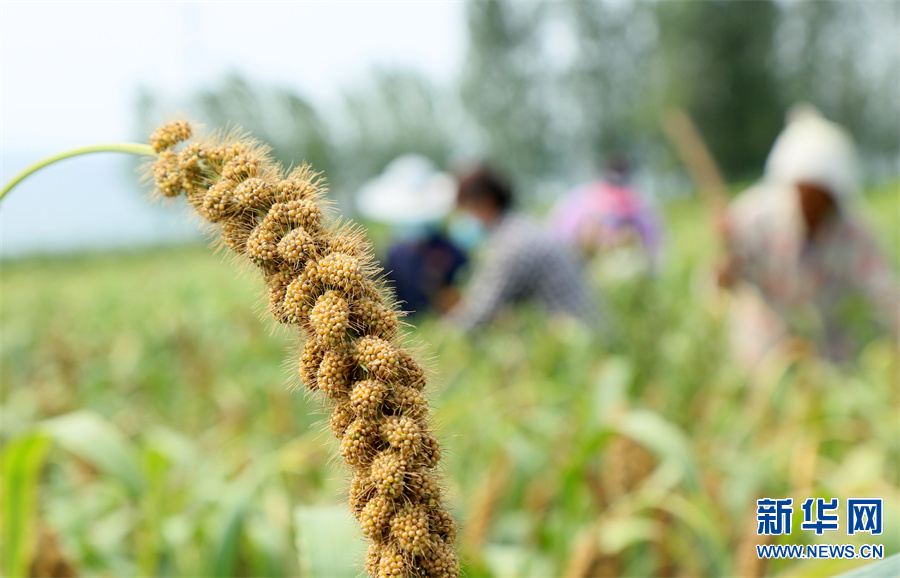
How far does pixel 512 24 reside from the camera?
52031 millimetres

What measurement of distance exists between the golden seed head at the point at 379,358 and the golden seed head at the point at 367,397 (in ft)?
0.04

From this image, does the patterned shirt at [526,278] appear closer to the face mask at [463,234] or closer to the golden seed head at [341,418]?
the face mask at [463,234]

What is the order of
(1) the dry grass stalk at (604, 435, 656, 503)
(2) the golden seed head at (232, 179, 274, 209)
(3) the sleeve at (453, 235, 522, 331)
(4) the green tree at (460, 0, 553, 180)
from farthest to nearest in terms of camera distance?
(4) the green tree at (460, 0, 553, 180) < (3) the sleeve at (453, 235, 522, 331) < (1) the dry grass stalk at (604, 435, 656, 503) < (2) the golden seed head at (232, 179, 274, 209)

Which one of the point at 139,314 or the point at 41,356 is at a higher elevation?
the point at 139,314

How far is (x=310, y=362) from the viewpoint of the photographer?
2.42 feet

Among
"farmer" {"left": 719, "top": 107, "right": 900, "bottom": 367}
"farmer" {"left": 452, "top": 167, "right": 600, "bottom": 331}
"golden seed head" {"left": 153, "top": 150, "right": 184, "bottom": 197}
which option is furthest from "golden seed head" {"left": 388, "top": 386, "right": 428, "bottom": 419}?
"farmer" {"left": 452, "top": 167, "right": 600, "bottom": 331}

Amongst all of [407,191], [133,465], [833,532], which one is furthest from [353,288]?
[407,191]

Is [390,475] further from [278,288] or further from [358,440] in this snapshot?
[278,288]

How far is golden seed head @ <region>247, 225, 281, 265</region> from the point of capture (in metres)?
0.73

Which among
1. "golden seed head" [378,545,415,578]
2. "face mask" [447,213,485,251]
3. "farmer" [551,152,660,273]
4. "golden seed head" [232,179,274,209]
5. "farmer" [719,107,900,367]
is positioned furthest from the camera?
"farmer" [551,152,660,273]

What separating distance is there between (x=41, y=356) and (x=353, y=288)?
509cm

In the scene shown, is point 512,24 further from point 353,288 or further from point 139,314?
point 353,288

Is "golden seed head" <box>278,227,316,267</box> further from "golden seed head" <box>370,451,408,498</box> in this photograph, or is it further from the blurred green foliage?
the blurred green foliage

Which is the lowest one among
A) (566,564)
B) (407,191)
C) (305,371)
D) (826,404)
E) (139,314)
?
(305,371)
